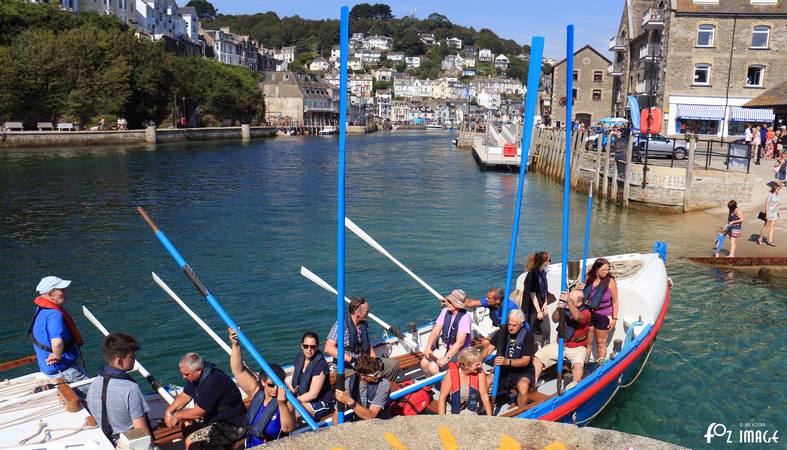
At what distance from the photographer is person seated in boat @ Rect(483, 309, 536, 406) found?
8.27 m

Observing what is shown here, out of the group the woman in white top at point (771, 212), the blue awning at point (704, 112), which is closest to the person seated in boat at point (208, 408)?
the woman in white top at point (771, 212)

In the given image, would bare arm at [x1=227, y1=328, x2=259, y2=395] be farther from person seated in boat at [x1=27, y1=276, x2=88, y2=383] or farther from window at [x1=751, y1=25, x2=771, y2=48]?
window at [x1=751, y1=25, x2=771, y2=48]

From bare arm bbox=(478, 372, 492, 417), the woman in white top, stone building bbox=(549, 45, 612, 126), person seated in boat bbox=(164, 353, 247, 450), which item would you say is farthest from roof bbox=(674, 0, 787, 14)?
person seated in boat bbox=(164, 353, 247, 450)

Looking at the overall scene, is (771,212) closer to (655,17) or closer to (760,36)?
(760,36)

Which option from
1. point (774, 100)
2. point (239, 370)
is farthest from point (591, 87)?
point (239, 370)

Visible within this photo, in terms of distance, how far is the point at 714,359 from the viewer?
12352mm

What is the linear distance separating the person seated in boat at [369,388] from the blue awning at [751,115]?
46458 mm

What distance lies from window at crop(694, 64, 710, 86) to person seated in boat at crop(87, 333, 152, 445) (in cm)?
4841

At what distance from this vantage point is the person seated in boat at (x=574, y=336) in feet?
30.3

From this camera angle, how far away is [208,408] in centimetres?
681

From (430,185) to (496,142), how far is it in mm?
22573

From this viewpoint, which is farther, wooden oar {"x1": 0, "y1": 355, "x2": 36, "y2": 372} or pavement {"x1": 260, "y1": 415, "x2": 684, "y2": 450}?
wooden oar {"x1": 0, "y1": 355, "x2": 36, "y2": 372}

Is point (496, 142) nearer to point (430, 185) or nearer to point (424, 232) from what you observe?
point (430, 185)

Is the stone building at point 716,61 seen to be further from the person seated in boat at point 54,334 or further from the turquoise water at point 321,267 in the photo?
the person seated in boat at point 54,334
